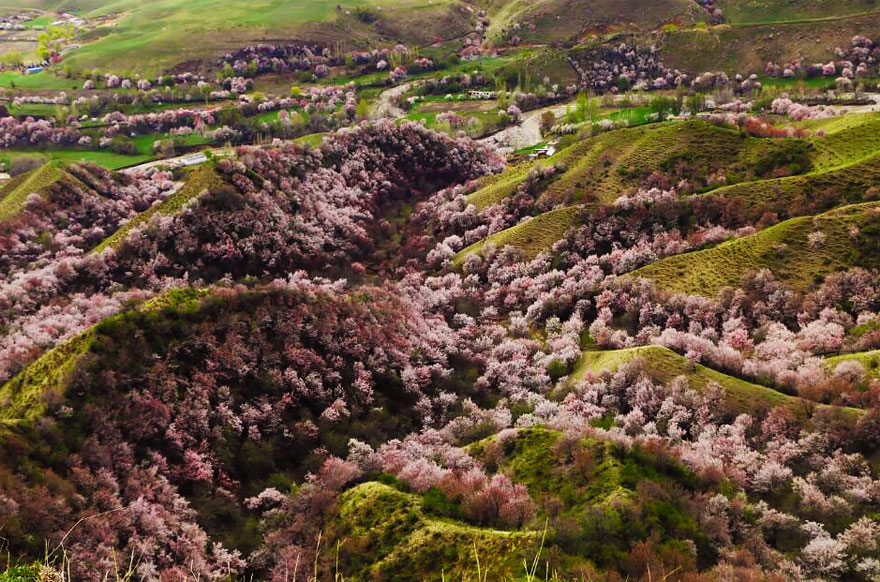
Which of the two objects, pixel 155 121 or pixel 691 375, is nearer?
pixel 691 375

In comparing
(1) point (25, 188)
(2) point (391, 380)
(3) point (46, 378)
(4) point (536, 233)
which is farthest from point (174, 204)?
(4) point (536, 233)

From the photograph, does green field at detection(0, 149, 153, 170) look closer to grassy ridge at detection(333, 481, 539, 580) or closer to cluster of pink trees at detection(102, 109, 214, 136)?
cluster of pink trees at detection(102, 109, 214, 136)

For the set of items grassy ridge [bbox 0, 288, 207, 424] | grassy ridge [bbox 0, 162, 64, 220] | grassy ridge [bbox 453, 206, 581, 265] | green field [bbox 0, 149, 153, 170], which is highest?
grassy ridge [bbox 0, 288, 207, 424]

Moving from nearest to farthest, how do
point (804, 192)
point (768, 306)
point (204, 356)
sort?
1. point (204, 356)
2. point (768, 306)
3. point (804, 192)

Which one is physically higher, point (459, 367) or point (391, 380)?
point (391, 380)

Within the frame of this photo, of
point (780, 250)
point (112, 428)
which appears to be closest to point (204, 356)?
point (112, 428)

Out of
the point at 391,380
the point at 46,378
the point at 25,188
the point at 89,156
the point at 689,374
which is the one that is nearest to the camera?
the point at 46,378

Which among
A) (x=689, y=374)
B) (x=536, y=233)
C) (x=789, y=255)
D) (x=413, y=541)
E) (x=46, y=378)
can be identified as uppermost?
(x=46, y=378)

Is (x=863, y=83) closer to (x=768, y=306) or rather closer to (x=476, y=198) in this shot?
(x=476, y=198)

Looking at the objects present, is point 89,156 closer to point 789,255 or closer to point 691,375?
point 691,375

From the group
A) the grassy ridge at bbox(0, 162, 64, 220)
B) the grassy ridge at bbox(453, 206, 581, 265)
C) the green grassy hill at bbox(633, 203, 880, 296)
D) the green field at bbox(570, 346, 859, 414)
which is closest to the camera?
the green field at bbox(570, 346, 859, 414)

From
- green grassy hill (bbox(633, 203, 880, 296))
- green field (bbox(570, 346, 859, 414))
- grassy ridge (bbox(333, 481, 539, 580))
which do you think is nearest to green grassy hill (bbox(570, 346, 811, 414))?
green field (bbox(570, 346, 859, 414))
